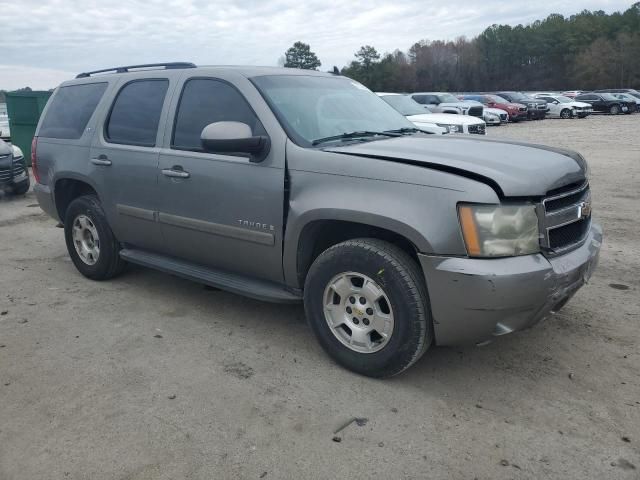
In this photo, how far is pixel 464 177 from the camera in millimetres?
3000

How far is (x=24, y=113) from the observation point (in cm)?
1316

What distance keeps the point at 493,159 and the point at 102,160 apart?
3193 mm

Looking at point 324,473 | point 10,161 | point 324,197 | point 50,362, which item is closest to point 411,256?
point 324,197

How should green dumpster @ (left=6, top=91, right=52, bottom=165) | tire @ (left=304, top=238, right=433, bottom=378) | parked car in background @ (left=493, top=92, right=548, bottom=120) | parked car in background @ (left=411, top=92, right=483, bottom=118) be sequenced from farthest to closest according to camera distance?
parked car in background @ (left=493, top=92, right=548, bottom=120) < parked car in background @ (left=411, top=92, right=483, bottom=118) < green dumpster @ (left=6, top=91, right=52, bottom=165) < tire @ (left=304, top=238, right=433, bottom=378)

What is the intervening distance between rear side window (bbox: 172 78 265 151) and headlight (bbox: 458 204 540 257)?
5.35 ft

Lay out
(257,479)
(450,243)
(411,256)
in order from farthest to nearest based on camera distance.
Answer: (411,256)
(450,243)
(257,479)

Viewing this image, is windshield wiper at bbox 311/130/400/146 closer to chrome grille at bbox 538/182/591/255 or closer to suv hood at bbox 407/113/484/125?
chrome grille at bbox 538/182/591/255

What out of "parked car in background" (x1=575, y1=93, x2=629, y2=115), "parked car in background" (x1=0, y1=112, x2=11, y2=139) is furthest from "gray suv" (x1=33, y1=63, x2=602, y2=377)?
"parked car in background" (x1=575, y1=93, x2=629, y2=115)

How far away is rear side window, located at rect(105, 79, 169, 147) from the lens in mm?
4465

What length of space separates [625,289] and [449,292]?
256 centimetres

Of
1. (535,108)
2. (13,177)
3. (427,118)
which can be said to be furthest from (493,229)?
(535,108)

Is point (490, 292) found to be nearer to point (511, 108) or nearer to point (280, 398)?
point (280, 398)

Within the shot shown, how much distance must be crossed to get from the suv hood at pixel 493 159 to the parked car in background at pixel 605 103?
119ft

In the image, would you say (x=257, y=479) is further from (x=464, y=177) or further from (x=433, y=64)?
(x=433, y=64)
